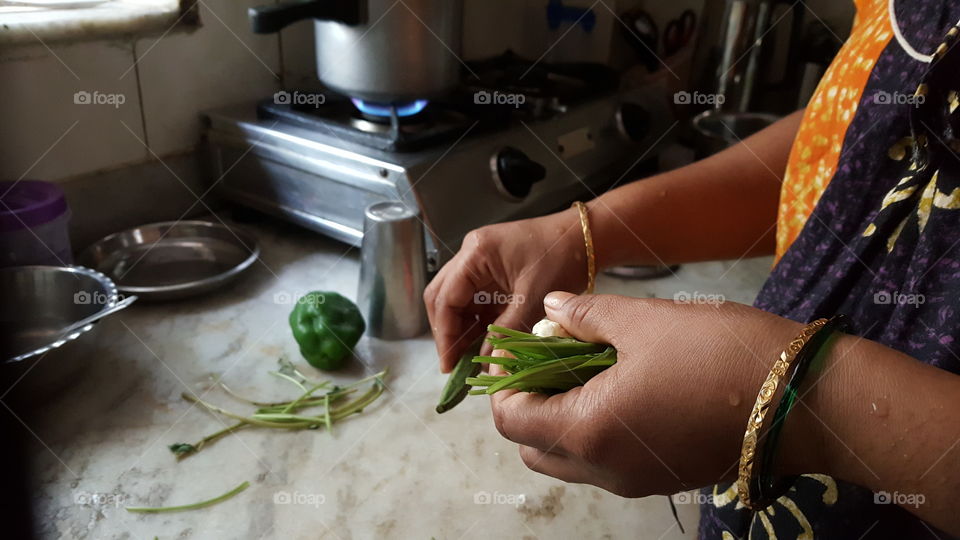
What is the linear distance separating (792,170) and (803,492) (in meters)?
0.28

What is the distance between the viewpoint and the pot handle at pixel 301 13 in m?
0.85

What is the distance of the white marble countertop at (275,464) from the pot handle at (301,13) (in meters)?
0.37

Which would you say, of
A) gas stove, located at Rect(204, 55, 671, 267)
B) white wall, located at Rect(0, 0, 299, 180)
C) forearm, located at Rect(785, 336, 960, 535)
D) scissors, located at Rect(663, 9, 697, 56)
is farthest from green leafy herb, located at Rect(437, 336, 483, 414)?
scissors, located at Rect(663, 9, 697, 56)

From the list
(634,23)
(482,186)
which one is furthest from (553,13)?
(482,186)

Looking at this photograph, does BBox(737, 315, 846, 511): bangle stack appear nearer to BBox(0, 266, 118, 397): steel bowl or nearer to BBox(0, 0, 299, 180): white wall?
BBox(0, 266, 118, 397): steel bowl

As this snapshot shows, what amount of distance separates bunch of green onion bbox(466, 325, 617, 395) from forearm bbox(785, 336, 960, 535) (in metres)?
0.15

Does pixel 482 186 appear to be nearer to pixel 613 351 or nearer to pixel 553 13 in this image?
pixel 613 351

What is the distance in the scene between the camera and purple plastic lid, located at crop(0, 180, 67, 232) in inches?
32.6

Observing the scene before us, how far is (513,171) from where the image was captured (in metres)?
0.96

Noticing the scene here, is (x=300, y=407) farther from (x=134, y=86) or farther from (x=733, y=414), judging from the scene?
(x=134, y=86)

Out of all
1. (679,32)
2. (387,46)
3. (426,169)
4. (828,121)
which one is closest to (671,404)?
(828,121)

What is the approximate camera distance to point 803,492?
499mm

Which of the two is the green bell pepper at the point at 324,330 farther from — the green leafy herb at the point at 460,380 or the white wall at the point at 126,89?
the white wall at the point at 126,89

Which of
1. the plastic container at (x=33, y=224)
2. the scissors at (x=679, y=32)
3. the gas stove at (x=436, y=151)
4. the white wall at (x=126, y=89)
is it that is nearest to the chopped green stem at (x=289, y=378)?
the gas stove at (x=436, y=151)
